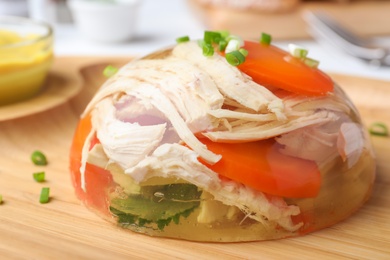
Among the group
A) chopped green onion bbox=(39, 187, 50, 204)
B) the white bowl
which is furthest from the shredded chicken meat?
the white bowl

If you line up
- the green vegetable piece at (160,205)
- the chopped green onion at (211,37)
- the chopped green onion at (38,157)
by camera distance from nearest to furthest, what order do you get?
the green vegetable piece at (160,205), the chopped green onion at (211,37), the chopped green onion at (38,157)

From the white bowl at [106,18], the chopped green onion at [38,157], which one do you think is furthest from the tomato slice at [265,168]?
the white bowl at [106,18]

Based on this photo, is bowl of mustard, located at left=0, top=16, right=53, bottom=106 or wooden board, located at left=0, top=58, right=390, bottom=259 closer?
wooden board, located at left=0, top=58, right=390, bottom=259

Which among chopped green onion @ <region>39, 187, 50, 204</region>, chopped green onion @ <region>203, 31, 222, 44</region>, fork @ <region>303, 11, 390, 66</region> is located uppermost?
chopped green onion @ <region>203, 31, 222, 44</region>

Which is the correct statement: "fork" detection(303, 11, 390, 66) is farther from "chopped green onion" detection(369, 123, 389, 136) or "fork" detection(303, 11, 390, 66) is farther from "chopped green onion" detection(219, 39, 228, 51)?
"chopped green onion" detection(219, 39, 228, 51)

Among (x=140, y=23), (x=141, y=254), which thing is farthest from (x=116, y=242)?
(x=140, y=23)

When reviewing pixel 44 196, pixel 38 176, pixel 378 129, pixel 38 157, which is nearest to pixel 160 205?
pixel 44 196

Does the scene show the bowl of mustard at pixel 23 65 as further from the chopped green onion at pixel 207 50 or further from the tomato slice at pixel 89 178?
the chopped green onion at pixel 207 50
